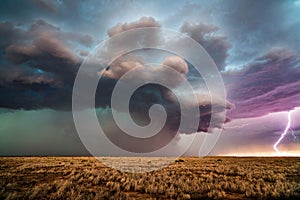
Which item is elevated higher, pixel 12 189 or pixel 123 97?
pixel 123 97

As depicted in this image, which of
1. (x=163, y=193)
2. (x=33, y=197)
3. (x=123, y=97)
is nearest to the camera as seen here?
(x=33, y=197)

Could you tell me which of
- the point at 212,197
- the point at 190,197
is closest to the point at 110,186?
the point at 190,197

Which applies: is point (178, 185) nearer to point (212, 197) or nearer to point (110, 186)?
point (212, 197)

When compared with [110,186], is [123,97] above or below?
above

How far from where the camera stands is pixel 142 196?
35.9ft

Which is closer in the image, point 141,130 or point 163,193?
point 163,193

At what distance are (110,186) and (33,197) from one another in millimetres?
4544

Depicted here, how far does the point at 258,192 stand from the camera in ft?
37.8

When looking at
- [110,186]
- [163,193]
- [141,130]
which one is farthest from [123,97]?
[163,193]

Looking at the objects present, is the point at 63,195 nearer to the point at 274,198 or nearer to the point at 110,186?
the point at 110,186

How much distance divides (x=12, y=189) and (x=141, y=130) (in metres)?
24.4

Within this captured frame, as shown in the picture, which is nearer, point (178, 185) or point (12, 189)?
point (12, 189)

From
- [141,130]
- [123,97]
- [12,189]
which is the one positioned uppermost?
[123,97]

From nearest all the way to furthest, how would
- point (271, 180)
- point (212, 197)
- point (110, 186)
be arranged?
point (212, 197) → point (110, 186) → point (271, 180)
